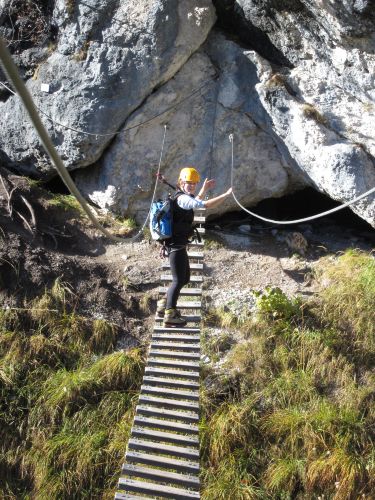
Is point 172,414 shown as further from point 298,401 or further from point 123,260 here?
point 123,260

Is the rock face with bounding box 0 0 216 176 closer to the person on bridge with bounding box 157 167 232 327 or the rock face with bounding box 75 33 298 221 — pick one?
the rock face with bounding box 75 33 298 221

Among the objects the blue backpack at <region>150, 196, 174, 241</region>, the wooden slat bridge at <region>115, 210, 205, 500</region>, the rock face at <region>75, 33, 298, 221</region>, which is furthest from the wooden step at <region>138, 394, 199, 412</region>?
the rock face at <region>75, 33, 298, 221</region>

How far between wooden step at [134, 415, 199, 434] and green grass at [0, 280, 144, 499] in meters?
1.16

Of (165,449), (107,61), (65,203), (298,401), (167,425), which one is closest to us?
(165,449)

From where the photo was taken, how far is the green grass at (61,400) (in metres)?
5.88

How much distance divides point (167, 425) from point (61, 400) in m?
1.87

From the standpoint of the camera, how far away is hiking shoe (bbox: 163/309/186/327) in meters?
5.82

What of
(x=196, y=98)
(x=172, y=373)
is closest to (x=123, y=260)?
(x=196, y=98)

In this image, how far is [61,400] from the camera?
6.27m

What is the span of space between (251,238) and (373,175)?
7.54 feet

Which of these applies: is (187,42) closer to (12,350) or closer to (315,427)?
(12,350)

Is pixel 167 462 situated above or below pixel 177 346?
below

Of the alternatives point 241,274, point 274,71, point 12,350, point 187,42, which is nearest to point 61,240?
point 12,350

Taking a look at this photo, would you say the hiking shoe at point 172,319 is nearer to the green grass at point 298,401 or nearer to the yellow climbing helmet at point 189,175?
the green grass at point 298,401
